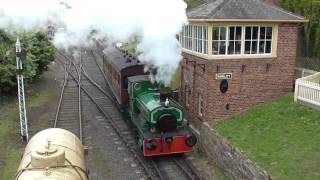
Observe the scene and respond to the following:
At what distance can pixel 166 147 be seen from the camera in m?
16.4

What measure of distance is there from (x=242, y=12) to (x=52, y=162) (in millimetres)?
11311

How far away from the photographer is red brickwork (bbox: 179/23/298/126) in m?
17.9

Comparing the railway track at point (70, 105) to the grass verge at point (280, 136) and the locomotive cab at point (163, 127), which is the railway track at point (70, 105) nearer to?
the locomotive cab at point (163, 127)

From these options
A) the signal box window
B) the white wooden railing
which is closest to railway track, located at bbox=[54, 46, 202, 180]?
the signal box window

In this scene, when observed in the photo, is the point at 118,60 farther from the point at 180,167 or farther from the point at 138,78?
the point at 180,167

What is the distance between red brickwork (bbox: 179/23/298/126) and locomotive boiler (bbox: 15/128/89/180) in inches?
321

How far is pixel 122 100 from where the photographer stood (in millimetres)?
20609

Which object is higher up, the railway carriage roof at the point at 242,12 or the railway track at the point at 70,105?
the railway carriage roof at the point at 242,12

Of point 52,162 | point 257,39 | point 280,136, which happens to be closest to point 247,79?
point 257,39

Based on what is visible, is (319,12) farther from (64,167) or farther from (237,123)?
(64,167)

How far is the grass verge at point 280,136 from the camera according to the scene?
42.4ft

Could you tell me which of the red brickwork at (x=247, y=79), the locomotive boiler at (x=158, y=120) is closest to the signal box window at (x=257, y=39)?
the red brickwork at (x=247, y=79)

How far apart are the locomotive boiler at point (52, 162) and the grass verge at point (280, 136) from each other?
625cm

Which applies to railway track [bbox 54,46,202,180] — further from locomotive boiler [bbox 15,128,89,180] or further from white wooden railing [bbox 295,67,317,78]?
white wooden railing [bbox 295,67,317,78]
